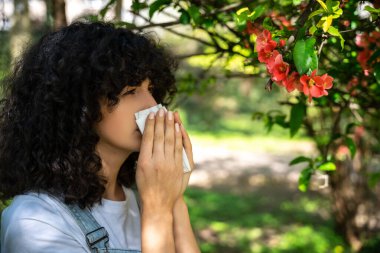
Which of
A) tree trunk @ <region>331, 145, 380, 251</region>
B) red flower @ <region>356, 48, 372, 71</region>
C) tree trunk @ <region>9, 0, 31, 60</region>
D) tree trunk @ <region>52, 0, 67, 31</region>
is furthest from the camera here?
tree trunk @ <region>331, 145, 380, 251</region>

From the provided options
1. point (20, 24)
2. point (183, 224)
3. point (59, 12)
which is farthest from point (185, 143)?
point (20, 24)

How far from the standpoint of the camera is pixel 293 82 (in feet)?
5.16

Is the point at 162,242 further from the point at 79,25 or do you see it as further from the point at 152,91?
the point at 79,25

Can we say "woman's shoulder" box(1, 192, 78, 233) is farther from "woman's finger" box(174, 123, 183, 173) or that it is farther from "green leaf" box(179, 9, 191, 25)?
"green leaf" box(179, 9, 191, 25)

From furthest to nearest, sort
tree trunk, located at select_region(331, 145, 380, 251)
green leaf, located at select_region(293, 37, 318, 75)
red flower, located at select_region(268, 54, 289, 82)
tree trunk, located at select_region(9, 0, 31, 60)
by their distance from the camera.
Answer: tree trunk, located at select_region(331, 145, 380, 251) < tree trunk, located at select_region(9, 0, 31, 60) < red flower, located at select_region(268, 54, 289, 82) < green leaf, located at select_region(293, 37, 318, 75)

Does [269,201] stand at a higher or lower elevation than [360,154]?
lower

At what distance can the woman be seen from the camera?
163 cm

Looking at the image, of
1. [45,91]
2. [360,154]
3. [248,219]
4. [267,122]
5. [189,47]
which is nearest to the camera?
[45,91]

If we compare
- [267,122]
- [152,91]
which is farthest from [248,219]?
[152,91]

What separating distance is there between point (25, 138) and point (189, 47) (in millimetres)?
16627

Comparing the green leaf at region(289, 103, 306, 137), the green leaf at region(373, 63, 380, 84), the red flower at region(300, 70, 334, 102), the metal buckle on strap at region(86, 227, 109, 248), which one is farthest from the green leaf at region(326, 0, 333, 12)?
the metal buckle on strap at region(86, 227, 109, 248)

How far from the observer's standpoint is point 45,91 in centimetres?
166

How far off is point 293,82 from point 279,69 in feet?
0.18

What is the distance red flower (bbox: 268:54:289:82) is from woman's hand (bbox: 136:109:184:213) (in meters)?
0.34
